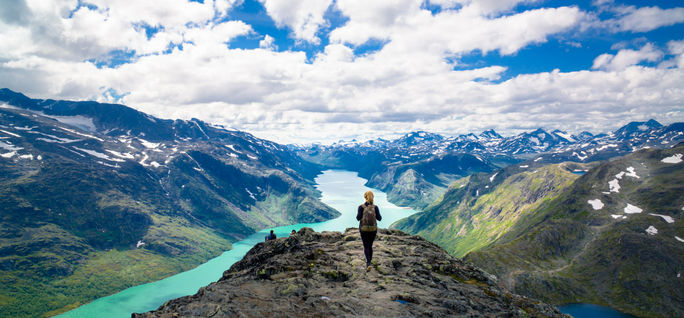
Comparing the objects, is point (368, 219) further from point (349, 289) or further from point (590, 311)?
point (590, 311)

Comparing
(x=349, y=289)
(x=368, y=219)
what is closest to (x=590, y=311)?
(x=349, y=289)

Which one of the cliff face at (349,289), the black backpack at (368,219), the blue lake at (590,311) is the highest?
the black backpack at (368,219)

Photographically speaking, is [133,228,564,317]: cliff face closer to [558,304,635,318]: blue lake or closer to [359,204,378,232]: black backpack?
[359,204,378,232]: black backpack

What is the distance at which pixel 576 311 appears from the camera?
16550 cm

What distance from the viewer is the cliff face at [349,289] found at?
21.3m

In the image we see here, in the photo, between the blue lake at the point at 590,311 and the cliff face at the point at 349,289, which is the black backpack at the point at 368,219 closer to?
the cliff face at the point at 349,289

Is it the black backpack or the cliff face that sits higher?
the black backpack

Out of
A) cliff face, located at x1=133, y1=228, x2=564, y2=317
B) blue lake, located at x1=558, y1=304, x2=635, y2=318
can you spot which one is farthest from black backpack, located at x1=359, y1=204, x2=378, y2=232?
blue lake, located at x1=558, y1=304, x2=635, y2=318

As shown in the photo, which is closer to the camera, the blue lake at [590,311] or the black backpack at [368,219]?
the black backpack at [368,219]

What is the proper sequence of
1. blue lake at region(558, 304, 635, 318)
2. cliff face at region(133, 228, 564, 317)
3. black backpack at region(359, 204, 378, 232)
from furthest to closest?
blue lake at region(558, 304, 635, 318) → black backpack at region(359, 204, 378, 232) → cliff face at region(133, 228, 564, 317)

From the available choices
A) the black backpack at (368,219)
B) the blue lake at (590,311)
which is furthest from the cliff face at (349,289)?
the blue lake at (590,311)

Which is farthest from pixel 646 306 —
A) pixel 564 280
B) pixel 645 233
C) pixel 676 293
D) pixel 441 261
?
pixel 441 261

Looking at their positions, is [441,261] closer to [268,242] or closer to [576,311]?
[268,242]

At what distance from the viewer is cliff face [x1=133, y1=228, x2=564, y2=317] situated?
2128 cm
